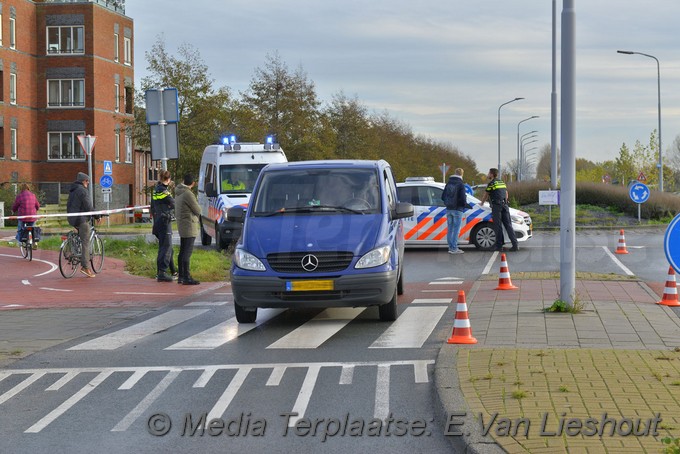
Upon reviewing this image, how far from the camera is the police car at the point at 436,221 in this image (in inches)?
962

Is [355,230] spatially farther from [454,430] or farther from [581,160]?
[581,160]

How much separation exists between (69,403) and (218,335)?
3554 millimetres

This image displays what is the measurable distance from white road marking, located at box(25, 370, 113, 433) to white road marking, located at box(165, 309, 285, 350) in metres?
1.51

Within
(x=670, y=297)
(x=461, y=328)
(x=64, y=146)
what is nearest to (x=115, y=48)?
(x=64, y=146)

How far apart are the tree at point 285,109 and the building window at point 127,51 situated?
425 inches

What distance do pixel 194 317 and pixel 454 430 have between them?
23.1 ft

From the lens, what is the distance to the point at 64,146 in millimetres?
58656

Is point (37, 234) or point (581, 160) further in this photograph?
point (581, 160)

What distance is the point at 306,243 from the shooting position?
38.2ft

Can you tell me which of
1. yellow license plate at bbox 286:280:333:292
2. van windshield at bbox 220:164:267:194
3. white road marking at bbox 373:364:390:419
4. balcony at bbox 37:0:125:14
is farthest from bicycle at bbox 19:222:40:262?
balcony at bbox 37:0:125:14

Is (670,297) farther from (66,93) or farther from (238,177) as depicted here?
(66,93)

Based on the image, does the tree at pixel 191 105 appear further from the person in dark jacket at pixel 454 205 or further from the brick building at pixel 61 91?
the person in dark jacket at pixel 454 205

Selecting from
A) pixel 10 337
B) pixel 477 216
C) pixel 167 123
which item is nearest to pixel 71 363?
→ pixel 10 337

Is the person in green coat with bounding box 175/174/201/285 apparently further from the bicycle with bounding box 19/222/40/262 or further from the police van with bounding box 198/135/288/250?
the bicycle with bounding box 19/222/40/262
